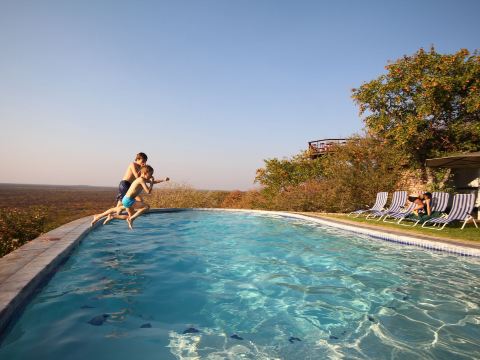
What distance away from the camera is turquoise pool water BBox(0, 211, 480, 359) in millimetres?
3285

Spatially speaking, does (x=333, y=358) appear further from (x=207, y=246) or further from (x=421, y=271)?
(x=207, y=246)

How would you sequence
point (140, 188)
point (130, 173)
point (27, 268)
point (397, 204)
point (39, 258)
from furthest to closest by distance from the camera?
point (397, 204) → point (130, 173) → point (140, 188) → point (39, 258) → point (27, 268)

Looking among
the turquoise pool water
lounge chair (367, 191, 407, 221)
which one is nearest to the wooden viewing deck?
lounge chair (367, 191, 407, 221)

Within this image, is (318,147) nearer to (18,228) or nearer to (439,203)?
(439,203)

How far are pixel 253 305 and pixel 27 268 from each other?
3201 mm

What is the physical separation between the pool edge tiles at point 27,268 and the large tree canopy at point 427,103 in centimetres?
1360

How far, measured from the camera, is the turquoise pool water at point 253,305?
3.29 metres

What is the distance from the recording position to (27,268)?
4.34 m

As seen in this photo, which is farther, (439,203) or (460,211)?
(439,203)

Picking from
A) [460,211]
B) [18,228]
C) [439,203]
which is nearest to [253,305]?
[18,228]

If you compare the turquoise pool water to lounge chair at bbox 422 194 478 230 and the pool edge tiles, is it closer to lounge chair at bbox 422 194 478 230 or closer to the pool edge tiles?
the pool edge tiles

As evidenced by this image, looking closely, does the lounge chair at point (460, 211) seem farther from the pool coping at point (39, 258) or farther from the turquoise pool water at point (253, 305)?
the turquoise pool water at point (253, 305)

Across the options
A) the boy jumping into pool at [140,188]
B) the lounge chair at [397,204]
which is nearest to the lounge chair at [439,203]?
the lounge chair at [397,204]

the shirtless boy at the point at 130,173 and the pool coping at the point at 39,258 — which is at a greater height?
the shirtless boy at the point at 130,173
